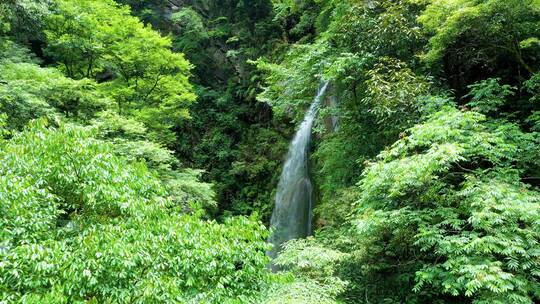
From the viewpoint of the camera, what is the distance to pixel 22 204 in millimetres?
4430

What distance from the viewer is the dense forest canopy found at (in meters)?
4.54

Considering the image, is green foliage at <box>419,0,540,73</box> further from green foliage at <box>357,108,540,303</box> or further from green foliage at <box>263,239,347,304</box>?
green foliage at <box>263,239,347,304</box>

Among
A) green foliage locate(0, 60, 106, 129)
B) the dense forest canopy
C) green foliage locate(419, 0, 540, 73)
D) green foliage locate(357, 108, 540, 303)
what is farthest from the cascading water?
green foliage locate(0, 60, 106, 129)

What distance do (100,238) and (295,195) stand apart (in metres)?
11.9

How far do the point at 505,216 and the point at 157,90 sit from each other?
13380 mm

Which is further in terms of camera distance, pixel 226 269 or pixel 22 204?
pixel 226 269

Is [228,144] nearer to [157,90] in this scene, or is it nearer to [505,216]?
[157,90]

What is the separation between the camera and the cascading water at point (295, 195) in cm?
1490

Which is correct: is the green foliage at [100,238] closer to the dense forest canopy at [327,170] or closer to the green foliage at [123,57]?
the dense forest canopy at [327,170]

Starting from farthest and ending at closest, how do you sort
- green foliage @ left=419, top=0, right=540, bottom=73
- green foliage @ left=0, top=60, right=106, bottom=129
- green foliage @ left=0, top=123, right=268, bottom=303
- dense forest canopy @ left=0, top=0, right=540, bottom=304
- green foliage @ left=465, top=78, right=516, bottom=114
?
green foliage @ left=0, top=60, right=106, bottom=129 → green foliage @ left=465, top=78, right=516, bottom=114 → green foliage @ left=419, top=0, right=540, bottom=73 → dense forest canopy @ left=0, top=0, right=540, bottom=304 → green foliage @ left=0, top=123, right=268, bottom=303

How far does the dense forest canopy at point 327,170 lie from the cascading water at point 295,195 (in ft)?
2.34

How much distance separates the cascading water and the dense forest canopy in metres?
0.71

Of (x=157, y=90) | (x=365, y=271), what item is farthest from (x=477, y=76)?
(x=157, y=90)

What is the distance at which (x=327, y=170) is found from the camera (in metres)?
11.7
